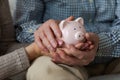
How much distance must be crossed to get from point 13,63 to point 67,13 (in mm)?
300

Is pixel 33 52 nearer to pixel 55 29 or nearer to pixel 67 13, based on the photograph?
pixel 55 29

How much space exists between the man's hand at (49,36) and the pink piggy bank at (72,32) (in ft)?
0.07

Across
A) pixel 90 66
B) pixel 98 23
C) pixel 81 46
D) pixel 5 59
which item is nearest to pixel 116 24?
pixel 98 23

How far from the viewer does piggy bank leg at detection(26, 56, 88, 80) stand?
787mm

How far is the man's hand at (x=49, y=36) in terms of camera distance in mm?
796

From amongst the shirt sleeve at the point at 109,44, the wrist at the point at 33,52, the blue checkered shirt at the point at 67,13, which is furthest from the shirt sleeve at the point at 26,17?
the shirt sleeve at the point at 109,44

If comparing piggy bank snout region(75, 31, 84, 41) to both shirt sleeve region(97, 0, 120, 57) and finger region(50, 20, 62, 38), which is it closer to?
finger region(50, 20, 62, 38)

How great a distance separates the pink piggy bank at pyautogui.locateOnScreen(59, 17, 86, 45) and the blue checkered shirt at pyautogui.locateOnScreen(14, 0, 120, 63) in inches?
10.1

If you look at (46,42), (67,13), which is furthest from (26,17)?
(46,42)

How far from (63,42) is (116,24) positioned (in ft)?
1.12

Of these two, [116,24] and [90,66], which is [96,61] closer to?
[90,66]

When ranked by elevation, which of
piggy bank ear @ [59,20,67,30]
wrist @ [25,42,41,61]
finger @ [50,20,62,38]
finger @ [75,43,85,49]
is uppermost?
piggy bank ear @ [59,20,67,30]

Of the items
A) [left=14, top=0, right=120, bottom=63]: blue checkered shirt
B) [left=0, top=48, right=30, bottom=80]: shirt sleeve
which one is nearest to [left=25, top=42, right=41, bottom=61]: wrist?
[left=0, top=48, right=30, bottom=80]: shirt sleeve

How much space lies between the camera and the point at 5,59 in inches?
34.1
